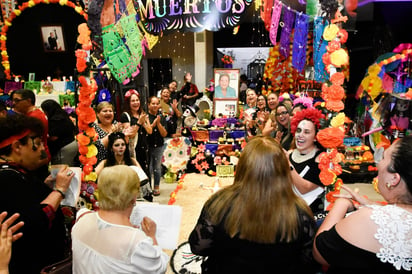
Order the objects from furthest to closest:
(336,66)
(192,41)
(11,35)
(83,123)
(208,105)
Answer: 1. (11,35)
2. (192,41)
3. (208,105)
4. (83,123)
5. (336,66)

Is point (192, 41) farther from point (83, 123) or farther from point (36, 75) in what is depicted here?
point (83, 123)

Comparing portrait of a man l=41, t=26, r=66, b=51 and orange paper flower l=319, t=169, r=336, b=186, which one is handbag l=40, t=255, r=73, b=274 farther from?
portrait of a man l=41, t=26, r=66, b=51

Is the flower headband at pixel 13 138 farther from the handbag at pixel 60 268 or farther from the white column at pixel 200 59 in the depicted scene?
the white column at pixel 200 59

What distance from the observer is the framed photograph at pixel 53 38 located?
337 inches

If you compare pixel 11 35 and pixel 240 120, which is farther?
pixel 11 35

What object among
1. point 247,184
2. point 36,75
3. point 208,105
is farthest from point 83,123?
point 36,75

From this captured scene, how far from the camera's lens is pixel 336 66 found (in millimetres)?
2701

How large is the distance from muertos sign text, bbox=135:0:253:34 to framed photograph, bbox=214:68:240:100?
137cm

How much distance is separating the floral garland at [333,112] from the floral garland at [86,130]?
79.4 inches

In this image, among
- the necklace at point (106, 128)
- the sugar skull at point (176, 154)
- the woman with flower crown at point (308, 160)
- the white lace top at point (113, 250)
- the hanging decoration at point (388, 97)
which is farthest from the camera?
the sugar skull at point (176, 154)

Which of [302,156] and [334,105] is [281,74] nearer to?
[334,105]

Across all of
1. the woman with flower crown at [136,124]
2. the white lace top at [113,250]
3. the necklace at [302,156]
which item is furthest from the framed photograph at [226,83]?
the white lace top at [113,250]

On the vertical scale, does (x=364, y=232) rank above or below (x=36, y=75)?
below

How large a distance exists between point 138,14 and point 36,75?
18.0 feet
